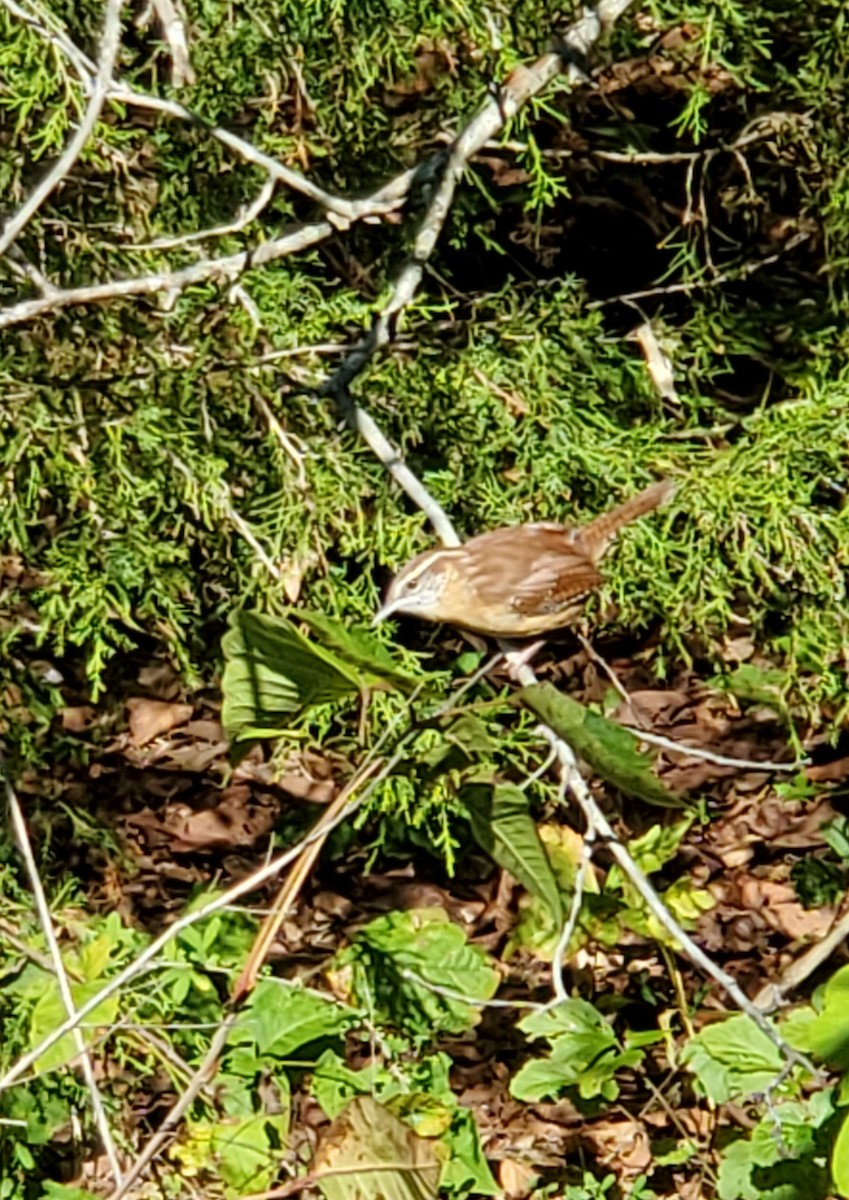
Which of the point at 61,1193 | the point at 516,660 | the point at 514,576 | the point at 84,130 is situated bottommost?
the point at 61,1193

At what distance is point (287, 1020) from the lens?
440 centimetres

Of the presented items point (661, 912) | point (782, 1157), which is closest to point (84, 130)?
point (661, 912)

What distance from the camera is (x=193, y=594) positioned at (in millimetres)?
4535

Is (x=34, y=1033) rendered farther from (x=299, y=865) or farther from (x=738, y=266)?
(x=738, y=266)

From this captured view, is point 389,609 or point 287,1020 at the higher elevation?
point 389,609

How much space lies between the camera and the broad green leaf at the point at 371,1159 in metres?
2.46

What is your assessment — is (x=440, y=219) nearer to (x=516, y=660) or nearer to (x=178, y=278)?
(x=178, y=278)

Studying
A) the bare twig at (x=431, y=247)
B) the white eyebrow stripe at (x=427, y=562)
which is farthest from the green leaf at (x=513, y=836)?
the white eyebrow stripe at (x=427, y=562)

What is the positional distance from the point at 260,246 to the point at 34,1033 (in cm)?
187

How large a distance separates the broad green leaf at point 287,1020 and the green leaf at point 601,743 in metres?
2.52

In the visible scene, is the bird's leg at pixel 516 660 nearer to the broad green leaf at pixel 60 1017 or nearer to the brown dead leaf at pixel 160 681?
the broad green leaf at pixel 60 1017

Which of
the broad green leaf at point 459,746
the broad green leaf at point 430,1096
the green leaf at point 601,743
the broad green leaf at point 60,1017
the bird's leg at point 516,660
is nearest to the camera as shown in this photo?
the green leaf at point 601,743

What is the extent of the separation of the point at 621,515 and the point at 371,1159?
2.11 metres

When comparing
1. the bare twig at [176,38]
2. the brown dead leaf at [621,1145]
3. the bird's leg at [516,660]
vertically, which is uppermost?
the bare twig at [176,38]
